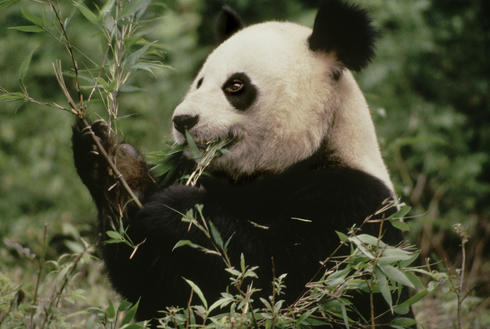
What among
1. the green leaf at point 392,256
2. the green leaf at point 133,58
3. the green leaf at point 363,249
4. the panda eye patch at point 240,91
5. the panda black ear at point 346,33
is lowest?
the green leaf at point 392,256

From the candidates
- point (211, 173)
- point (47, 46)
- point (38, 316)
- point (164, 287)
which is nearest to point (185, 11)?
point (47, 46)

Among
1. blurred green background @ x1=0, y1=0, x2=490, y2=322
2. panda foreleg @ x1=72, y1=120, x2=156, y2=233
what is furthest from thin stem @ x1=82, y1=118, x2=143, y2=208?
blurred green background @ x1=0, y1=0, x2=490, y2=322

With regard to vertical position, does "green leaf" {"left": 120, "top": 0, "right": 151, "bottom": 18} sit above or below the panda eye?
above

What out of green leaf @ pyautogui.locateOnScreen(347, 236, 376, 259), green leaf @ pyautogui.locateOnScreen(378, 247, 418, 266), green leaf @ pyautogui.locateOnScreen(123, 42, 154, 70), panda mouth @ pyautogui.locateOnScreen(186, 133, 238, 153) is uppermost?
green leaf @ pyautogui.locateOnScreen(123, 42, 154, 70)

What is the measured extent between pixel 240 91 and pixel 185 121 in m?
0.37

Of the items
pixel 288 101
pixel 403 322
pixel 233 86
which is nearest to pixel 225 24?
pixel 233 86

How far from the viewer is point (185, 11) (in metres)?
7.98

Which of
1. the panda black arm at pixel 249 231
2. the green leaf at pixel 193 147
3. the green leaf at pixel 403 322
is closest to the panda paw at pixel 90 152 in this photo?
the panda black arm at pixel 249 231

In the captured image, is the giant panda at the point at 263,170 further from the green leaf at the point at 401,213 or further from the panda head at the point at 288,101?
the green leaf at the point at 401,213

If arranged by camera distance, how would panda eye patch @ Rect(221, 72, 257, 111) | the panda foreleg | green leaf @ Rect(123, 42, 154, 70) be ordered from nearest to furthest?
green leaf @ Rect(123, 42, 154, 70), the panda foreleg, panda eye patch @ Rect(221, 72, 257, 111)

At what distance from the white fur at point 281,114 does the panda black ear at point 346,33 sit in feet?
0.33

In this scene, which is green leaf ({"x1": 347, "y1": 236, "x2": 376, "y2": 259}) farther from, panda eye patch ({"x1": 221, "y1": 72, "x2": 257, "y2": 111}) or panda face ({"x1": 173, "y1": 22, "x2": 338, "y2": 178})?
panda eye patch ({"x1": 221, "y1": 72, "x2": 257, "y2": 111})

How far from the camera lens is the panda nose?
2.71 metres

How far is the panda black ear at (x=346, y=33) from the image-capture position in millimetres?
2984
